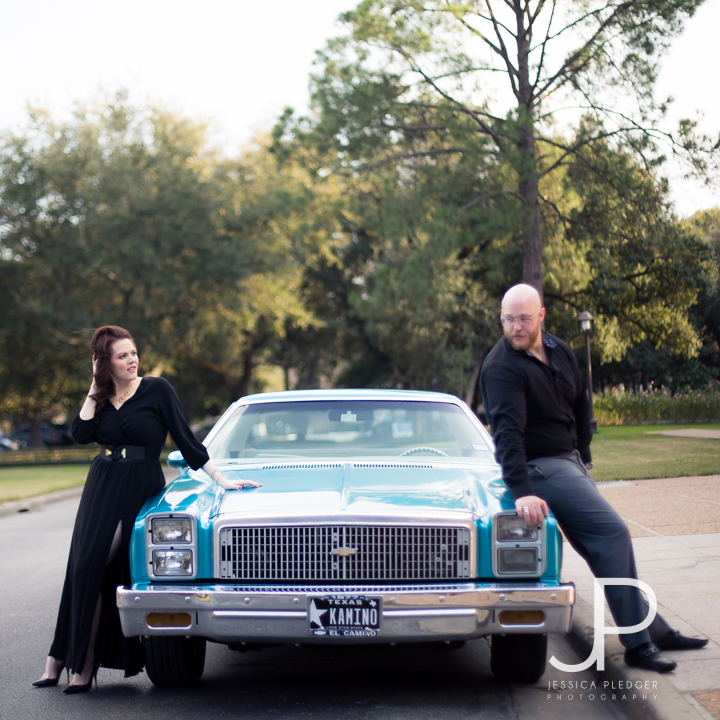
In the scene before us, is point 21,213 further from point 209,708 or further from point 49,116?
point 209,708

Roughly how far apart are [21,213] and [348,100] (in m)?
17.4

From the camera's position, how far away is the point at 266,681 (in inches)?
182

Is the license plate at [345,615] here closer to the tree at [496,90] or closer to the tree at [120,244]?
the tree at [496,90]

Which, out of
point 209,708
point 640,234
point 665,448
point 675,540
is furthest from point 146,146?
point 209,708

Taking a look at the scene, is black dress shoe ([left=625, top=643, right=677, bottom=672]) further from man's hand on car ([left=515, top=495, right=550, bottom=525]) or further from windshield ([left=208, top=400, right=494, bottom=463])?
windshield ([left=208, top=400, right=494, bottom=463])

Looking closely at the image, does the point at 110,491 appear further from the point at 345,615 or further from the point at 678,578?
the point at 678,578

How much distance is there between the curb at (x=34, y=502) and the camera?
14688mm

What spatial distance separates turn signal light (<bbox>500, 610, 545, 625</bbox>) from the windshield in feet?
5.30

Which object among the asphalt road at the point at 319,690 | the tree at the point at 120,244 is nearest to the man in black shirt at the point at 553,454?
the asphalt road at the point at 319,690

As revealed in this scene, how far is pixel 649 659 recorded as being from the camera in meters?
4.18

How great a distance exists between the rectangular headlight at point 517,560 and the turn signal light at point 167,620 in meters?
1.41

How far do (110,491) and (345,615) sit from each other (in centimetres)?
138

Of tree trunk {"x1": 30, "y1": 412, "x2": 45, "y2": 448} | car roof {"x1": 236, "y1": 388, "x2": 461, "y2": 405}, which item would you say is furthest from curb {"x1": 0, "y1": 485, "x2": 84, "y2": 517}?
tree trunk {"x1": 30, "y1": 412, "x2": 45, "y2": 448}

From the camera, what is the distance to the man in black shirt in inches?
165
